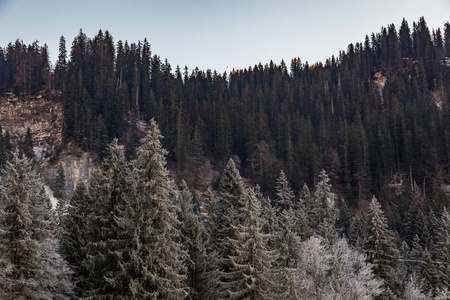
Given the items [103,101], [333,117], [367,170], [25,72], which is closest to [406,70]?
[333,117]

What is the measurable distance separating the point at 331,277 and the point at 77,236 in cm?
1948

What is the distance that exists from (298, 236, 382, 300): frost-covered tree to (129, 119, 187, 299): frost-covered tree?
35.2 ft

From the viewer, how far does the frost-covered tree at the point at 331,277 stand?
2489cm

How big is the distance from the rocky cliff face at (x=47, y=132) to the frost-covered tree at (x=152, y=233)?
5917 cm

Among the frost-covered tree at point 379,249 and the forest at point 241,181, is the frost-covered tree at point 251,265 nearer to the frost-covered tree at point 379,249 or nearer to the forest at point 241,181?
the forest at point 241,181

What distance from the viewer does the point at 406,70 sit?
5192 inches

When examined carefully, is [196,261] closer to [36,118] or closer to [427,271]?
[427,271]

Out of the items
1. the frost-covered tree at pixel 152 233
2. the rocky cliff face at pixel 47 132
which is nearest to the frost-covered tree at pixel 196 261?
the frost-covered tree at pixel 152 233

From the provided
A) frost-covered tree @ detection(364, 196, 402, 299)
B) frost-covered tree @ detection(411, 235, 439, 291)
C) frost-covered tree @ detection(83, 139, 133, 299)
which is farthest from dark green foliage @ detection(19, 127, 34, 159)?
frost-covered tree @ detection(411, 235, 439, 291)

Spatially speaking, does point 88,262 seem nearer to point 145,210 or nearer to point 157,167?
point 145,210

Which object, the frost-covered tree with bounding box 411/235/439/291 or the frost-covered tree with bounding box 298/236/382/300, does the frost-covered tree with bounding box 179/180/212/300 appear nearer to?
the frost-covered tree with bounding box 298/236/382/300

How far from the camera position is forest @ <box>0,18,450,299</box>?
19.0 m

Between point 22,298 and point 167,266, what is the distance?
7.82m

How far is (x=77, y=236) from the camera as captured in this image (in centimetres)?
2500
